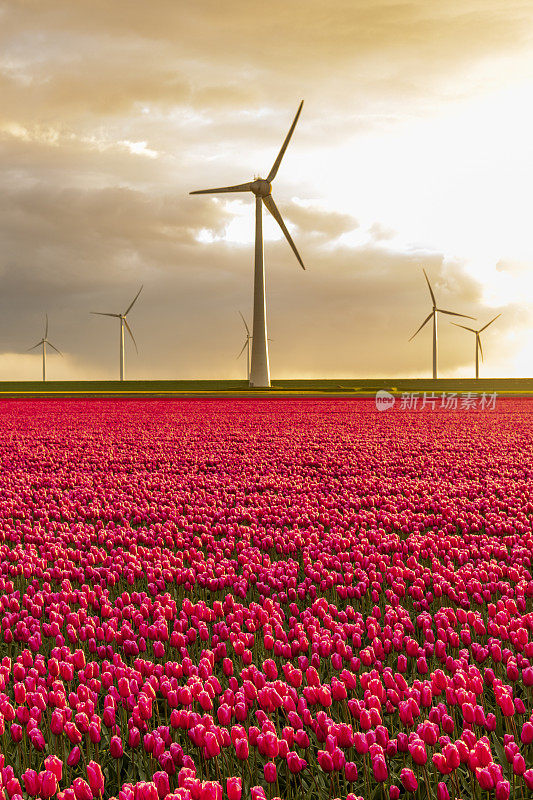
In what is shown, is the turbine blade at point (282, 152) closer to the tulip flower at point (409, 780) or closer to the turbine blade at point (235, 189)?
the turbine blade at point (235, 189)

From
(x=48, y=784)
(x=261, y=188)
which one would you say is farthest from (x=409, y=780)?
(x=261, y=188)

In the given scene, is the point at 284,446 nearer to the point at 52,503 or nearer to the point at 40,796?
the point at 52,503

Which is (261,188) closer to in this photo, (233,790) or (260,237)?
(260,237)

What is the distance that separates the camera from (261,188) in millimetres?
80812

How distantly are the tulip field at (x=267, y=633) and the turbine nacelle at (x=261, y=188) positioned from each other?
2634 inches

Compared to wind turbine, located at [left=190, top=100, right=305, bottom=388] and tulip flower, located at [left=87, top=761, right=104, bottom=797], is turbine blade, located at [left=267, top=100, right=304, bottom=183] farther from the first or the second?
tulip flower, located at [left=87, top=761, right=104, bottom=797]

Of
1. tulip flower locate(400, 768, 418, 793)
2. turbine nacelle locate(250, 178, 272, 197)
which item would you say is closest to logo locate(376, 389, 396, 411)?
turbine nacelle locate(250, 178, 272, 197)

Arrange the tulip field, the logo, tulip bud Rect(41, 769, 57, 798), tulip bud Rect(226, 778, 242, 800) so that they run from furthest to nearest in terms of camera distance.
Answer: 1. the logo
2. the tulip field
3. tulip bud Rect(41, 769, 57, 798)
4. tulip bud Rect(226, 778, 242, 800)

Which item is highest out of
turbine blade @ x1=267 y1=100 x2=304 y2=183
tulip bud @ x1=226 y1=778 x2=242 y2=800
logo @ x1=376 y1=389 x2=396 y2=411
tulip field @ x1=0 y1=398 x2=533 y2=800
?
turbine blade @ x1=267 y1=100 x2=304 y2=183

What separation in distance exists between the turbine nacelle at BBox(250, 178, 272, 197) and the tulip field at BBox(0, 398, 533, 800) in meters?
66.9

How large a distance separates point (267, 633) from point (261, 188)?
79680 millimetres

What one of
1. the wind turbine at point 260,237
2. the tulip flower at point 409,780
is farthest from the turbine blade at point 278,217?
the tulip flower at point 409,780

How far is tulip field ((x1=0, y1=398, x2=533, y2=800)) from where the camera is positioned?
4.22 m

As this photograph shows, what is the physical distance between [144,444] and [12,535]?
50.3ft
